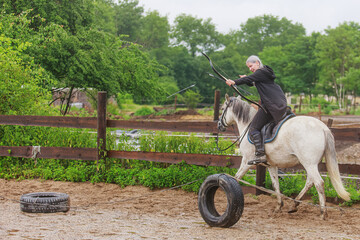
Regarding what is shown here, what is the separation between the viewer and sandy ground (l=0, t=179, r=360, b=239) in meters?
5.58

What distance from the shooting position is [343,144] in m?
23.4

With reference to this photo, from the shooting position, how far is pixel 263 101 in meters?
7.17

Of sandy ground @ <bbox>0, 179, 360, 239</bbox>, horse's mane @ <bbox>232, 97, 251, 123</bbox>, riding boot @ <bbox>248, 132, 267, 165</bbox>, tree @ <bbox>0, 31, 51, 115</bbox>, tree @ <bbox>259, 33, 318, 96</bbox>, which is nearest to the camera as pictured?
sandy ground @ <bbox>0, 179, 360, 239</bbox>

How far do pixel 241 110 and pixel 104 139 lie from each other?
3.40m

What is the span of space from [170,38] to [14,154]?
7431cm

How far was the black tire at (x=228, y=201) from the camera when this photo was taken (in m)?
6.04

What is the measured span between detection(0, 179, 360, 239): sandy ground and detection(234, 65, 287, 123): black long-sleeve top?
1.51 metres

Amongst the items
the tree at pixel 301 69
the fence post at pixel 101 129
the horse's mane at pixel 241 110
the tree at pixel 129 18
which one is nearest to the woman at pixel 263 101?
the horse's mane at pixel 241 110

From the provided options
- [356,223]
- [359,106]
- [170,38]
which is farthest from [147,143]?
[170,38]

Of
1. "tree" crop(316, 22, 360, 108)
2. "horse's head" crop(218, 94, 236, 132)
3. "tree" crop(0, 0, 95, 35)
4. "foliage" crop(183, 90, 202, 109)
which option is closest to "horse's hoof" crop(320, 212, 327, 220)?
"horse's head" crop(218, 94, 236, 132)

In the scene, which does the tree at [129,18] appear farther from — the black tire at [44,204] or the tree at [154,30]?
the black tire at [44,204]

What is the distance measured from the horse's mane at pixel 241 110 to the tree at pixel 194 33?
75.2 m

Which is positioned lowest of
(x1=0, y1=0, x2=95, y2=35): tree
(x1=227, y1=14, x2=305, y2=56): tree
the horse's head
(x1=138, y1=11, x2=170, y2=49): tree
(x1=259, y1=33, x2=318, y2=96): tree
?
the horse's head

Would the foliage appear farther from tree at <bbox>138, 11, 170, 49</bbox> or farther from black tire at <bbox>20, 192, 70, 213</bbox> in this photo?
black tire at <bbox>20, 192, 70, 213</bbox>
